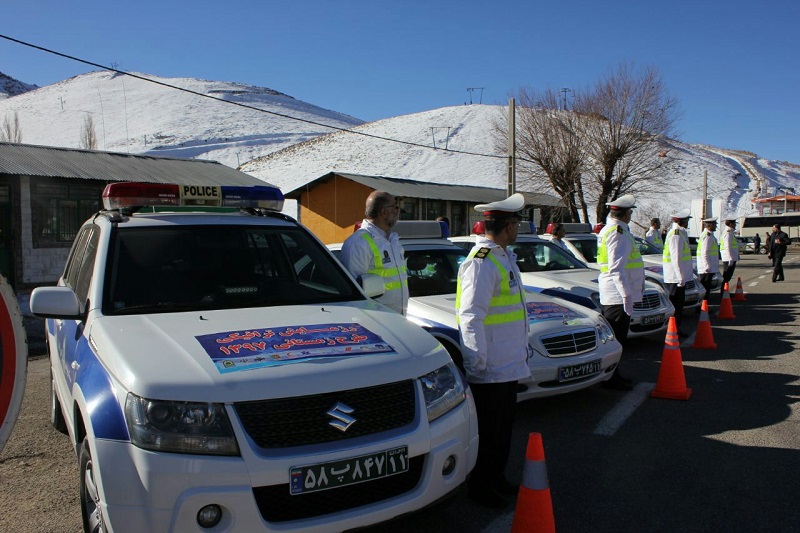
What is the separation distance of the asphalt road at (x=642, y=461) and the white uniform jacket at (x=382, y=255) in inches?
58.2

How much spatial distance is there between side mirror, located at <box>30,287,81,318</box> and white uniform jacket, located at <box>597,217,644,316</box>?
518 centimetres

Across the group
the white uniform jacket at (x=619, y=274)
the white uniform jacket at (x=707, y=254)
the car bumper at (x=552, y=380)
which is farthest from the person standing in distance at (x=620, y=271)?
the white uniform jacket at (x=707, y=254)

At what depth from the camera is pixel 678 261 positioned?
32.9ft

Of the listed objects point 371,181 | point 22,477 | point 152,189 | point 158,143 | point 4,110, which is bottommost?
point 22,477

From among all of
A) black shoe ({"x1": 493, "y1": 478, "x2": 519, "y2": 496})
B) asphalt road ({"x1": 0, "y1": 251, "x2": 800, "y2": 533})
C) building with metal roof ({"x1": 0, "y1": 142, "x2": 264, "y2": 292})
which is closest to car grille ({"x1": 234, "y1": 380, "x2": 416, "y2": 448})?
asphalt road ({"x1": 0, "y1": 251, "x2": 800, "y2": 533})

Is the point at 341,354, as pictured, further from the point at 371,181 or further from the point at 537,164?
the point at 537,164

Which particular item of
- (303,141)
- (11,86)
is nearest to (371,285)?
(303,141)

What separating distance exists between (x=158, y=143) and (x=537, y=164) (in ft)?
240

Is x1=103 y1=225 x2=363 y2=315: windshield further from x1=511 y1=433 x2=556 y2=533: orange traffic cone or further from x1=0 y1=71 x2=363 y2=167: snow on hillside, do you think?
x1=0 y1=71 x2=363 y2=167: snow on hillside

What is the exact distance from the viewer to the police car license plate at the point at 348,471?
2645mm

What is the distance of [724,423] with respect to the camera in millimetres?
5281

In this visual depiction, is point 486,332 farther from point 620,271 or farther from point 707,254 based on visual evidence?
point 707,254

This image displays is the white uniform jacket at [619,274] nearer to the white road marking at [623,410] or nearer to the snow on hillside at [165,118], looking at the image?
the white road marking at [623,410]

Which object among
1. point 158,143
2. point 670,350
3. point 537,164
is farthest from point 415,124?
point 670,350
